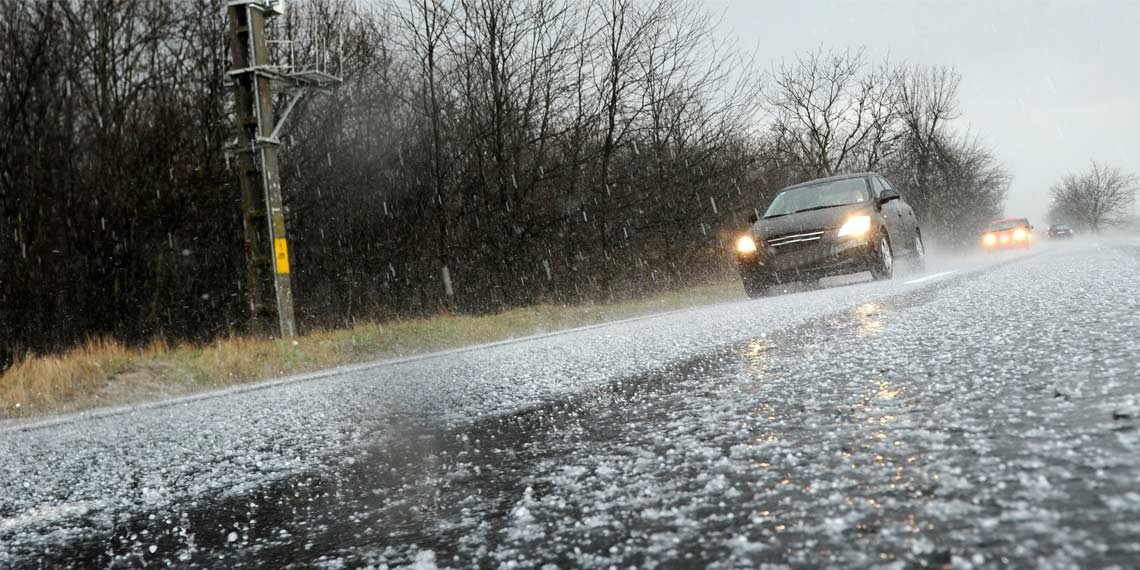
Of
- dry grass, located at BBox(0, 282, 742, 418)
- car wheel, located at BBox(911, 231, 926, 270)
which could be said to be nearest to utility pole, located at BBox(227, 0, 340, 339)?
dry grass, located at BBox(0, 282, 742, 418)

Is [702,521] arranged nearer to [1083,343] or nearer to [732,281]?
[1083,343]

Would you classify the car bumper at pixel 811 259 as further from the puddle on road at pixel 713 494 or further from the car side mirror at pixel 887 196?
the puddle on road at pixel 713 494

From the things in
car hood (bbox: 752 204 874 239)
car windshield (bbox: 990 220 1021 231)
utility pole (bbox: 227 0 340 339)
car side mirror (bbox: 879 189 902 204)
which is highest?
utility pole (bbox: 227 0 340 339)

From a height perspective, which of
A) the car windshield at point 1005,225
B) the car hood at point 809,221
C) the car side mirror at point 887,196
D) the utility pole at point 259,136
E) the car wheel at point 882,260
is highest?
the utility pole at point 259,136

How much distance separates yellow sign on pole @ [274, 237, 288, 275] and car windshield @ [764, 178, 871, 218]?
7003mm

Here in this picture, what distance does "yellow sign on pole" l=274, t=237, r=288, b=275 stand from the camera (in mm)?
11914

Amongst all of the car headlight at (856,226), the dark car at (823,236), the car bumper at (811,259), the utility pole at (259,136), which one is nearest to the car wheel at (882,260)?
the dark car at (823,236)

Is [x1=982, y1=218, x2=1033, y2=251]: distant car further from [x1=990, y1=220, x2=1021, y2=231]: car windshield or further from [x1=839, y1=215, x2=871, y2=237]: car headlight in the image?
[x1=839, y1=215, x2=871, y2=237]: car headlight

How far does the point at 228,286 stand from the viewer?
68.5 ft

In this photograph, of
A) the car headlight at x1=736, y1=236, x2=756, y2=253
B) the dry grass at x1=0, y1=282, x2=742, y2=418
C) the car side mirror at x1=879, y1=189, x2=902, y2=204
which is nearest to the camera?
the dry grass at x1=0, y1=282, x2=742, y2=418

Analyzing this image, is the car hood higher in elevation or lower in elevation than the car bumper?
higher

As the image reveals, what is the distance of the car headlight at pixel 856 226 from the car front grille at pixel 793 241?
306 millimetres

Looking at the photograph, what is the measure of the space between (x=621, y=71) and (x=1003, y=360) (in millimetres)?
18816

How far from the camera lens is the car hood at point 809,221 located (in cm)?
1121
